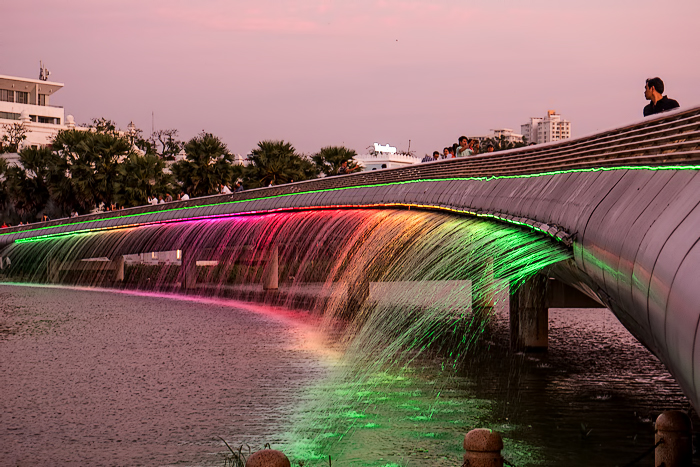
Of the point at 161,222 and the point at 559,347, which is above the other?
the point at 161,222

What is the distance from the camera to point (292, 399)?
42.5 ft

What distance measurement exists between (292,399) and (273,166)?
4664cm

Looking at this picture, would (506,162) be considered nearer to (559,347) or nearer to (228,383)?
(559,347)

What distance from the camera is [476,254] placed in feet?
59.7

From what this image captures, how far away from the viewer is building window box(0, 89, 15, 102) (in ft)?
430

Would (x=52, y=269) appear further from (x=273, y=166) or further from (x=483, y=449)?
(x=483, y=449)

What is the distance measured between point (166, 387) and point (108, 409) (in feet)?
5.94

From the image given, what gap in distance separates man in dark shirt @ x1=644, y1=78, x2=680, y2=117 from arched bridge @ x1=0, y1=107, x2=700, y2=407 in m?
0.74

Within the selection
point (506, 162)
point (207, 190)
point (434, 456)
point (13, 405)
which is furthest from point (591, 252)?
point (207, 190)

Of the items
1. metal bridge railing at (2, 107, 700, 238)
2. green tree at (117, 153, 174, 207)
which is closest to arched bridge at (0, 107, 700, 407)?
metal bridge railing at (2, 107, 700, 238)

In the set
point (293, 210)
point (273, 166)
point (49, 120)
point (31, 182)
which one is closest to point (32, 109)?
point (49, 120)

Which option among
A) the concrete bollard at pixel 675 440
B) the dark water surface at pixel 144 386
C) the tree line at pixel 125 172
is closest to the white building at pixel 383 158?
the tree line at pixel 125 172

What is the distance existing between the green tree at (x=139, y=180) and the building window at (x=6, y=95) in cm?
7724

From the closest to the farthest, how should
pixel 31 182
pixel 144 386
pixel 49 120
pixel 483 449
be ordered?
pixel 483 449 < pixel 144 386 < pixel 31 182 < pixel 49 120
